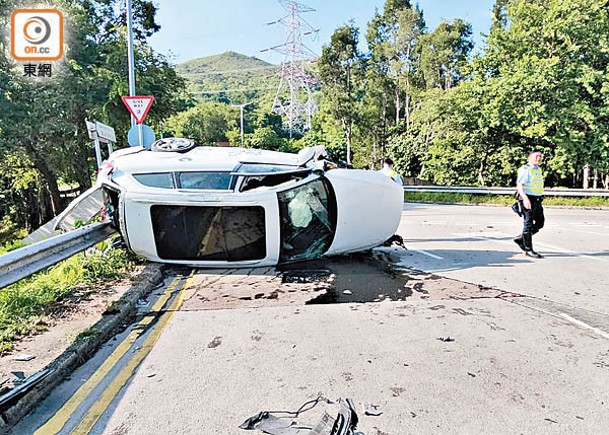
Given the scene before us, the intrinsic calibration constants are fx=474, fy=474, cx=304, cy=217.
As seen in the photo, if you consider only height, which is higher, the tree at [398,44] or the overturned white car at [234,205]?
the tree at [398,44]

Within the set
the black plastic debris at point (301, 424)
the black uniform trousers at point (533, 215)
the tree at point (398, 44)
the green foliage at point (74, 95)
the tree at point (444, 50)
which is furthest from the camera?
the tree at point (398, 44)

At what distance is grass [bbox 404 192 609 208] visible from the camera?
19527 millimetres

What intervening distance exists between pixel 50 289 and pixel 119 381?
2.39 meters

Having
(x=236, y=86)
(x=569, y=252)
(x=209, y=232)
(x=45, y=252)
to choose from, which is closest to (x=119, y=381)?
(x=45, y=252)

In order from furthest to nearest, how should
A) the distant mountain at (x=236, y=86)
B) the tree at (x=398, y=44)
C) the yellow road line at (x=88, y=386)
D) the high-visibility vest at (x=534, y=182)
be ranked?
the distant mountain at (x=236, y=86) < the tree at (x=398, y=44) < the high-visibility vest at (x=534, y=182) < the yellow road line at (x=88, y=386)

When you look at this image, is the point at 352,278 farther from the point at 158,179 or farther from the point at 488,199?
the point at 488,199

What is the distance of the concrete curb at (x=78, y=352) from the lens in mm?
2840

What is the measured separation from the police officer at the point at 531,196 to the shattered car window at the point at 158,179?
566 cm

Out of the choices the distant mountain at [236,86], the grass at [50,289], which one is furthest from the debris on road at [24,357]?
the distant mountain at [236,86]

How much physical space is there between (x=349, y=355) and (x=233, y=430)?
53.5 inches

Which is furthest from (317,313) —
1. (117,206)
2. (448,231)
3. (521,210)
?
(448,231)

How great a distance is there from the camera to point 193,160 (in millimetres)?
6688

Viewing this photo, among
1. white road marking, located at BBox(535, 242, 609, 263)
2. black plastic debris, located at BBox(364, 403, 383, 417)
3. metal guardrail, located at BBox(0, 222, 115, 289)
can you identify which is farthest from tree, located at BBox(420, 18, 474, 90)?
black plastic debris, located at BBox(364, 403, 383, 417)

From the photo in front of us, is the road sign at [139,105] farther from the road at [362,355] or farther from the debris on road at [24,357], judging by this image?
the debris on road at [24,357]
